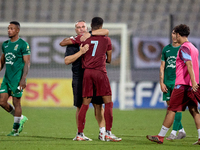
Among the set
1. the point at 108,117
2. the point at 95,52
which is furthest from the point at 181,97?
the point at 95,52

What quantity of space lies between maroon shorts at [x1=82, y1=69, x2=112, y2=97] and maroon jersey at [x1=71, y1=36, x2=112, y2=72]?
7cm

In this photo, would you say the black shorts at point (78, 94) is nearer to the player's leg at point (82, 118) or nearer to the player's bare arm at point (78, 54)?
the player's leg at point (82, 118)

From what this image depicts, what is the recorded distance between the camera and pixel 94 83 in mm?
5711

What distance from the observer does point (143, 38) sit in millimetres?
13188

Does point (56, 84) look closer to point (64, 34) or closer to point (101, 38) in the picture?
point (64, 34)

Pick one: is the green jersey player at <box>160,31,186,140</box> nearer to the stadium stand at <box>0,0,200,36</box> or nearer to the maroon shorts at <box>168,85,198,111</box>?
the maroon shorts at <box>168,85,198,111</box>

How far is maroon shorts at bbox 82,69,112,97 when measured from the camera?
568 centimetres

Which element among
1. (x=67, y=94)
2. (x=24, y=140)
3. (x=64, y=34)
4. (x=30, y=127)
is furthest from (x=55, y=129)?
(x=64, y=34)

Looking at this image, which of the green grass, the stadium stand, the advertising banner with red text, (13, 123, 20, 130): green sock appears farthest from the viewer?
the stadium stand

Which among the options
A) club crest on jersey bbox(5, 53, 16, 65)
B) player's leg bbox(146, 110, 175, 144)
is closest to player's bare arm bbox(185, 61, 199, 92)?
player's leg bbox(146, 110, 175, 144)

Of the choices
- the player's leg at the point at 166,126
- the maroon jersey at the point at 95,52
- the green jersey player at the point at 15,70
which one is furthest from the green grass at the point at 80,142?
the maroon jersey at the point at 95,52

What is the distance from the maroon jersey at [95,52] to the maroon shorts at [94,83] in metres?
0.07

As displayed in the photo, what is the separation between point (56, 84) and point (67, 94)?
19.4 inches

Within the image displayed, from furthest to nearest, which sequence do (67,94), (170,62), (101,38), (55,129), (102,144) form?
(67,94) < (55,129) < (170,62) < (101,38) < (102,144)
